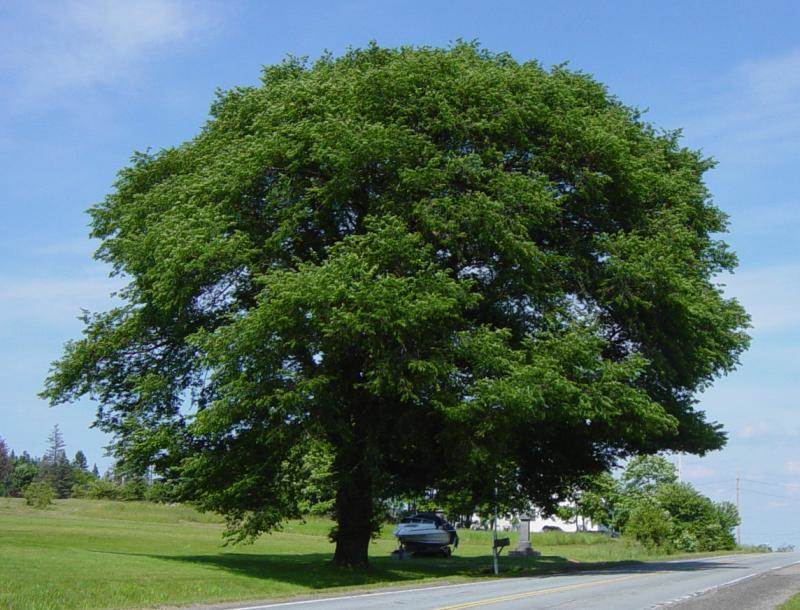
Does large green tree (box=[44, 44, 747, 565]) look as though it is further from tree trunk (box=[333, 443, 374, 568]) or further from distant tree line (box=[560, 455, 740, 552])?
distant tree line (box=[560, 455, 740, 552])

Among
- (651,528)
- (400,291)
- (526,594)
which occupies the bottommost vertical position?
(526,594)

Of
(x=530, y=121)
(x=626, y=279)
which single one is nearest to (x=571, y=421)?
(x=626, y=279)

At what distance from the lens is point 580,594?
59.9 feet

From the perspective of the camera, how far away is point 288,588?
21.4 meters

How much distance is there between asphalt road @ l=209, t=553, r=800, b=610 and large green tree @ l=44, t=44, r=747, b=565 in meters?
3.91

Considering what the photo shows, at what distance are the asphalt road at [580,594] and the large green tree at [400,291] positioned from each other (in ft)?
12.8

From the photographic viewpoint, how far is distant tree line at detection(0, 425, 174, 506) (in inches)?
1091

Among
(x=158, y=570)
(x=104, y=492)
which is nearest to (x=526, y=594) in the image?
(x=158, y=570)

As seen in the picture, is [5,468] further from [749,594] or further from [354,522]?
[749,594]

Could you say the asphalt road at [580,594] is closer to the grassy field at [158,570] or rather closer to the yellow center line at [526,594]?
the yellow center line at [526,594]

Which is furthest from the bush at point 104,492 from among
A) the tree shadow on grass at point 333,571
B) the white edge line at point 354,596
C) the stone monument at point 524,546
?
the white edge line at point 354,596

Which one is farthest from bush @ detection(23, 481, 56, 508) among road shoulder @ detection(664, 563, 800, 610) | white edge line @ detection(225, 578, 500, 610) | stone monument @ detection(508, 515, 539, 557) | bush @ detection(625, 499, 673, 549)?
road shoulder @ detection(664, 563, 800, 610)

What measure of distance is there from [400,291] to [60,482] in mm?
100627

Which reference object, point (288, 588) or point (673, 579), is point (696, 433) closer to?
point (673, 579)
